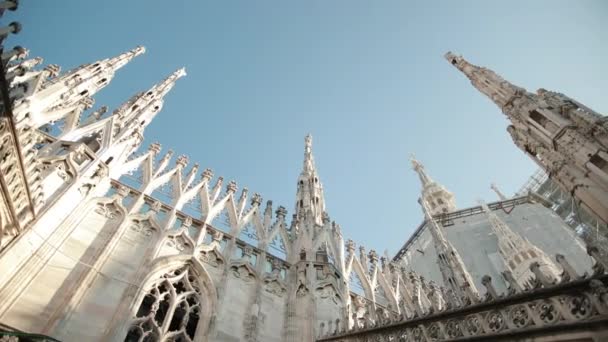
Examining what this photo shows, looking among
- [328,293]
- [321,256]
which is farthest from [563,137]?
[328,293]

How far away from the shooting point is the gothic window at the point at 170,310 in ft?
26.9

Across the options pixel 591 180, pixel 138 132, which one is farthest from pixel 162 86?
pixel 591 180

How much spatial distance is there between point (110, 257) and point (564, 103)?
2002 cm

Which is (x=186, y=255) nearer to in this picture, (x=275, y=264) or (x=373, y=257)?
(x=275, y=264)

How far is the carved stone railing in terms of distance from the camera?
4.99 metres

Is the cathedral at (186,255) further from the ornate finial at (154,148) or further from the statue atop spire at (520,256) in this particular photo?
the statue atop spire at (520,256)

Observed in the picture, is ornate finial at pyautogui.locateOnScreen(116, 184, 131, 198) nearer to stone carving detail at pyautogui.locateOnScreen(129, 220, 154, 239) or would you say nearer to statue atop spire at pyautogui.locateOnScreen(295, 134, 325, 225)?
stone carving detail at pyautogui.locateOnScreen(129, 220, 154, 239)

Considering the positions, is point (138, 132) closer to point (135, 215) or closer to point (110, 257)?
point (135, 215)

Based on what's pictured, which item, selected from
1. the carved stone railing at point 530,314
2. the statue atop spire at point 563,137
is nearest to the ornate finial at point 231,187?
the carved stone railing at point 530,314

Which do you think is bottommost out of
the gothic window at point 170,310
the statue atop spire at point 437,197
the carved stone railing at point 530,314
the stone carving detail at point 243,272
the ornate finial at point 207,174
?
the carved stone railing at point 530,314

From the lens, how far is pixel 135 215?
10258 millimetres

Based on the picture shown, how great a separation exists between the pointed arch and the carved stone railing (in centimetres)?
538

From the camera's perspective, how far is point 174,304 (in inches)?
353

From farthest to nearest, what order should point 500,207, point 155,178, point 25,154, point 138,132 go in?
1. point 500,207
2. point 138,132
3. point 155,178
4. point 25,154
